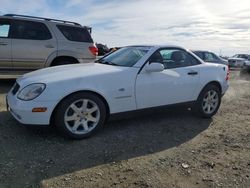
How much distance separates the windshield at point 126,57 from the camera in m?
5.42

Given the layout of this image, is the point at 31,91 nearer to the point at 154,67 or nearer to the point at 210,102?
the point at 154,67

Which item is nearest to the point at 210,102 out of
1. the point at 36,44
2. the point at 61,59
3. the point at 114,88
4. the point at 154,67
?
the point at 154,67

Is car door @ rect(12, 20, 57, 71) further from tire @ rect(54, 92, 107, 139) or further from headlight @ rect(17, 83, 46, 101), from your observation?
tire @ rect(54, 92, 107, 139)

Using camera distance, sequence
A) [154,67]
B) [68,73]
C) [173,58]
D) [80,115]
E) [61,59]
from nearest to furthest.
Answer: [80,115]
[68,73]
[154,67]
[173,58]
[61,59]

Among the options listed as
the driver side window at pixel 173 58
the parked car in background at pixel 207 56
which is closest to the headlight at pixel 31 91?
the driver side window at pixel 173 58

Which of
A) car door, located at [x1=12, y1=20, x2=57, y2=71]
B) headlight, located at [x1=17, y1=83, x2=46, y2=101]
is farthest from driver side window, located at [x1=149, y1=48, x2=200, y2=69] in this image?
car door, located at [x1=12, y1=20, x2=57, y2=71]

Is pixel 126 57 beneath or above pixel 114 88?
above

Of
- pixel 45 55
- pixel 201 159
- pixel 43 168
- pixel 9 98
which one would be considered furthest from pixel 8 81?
pixel 201 159

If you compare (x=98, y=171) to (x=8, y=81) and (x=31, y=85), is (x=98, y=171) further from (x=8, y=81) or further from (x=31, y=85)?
(x=8, y=81)

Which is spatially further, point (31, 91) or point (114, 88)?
point (114, 88)

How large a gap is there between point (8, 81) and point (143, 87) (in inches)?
238

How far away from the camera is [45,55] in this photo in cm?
861

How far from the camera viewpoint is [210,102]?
6262 millimetres

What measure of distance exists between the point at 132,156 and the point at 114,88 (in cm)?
116
